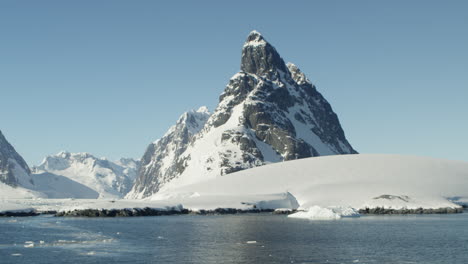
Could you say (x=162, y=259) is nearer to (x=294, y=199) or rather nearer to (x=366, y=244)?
(x=366, y=244)

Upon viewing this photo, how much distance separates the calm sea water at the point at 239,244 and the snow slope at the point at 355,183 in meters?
47.6

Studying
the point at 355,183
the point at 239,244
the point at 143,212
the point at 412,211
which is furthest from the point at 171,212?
the point at 239,244

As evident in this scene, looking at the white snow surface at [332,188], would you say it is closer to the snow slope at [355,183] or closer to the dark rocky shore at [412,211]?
the snow slope at [355,183]

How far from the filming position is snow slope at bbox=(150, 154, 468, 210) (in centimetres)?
14862

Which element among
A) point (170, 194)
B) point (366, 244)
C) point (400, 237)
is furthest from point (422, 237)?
point (170, 194)

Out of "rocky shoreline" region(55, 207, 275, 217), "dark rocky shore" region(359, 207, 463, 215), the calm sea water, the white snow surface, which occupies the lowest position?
the calm sea water

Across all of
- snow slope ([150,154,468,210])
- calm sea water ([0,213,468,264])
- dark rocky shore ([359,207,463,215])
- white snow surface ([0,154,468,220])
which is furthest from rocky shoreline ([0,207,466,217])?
calm sea water ([0,213,468,264])

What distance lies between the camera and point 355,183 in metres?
163

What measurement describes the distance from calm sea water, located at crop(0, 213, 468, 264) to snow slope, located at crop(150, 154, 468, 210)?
47584mm

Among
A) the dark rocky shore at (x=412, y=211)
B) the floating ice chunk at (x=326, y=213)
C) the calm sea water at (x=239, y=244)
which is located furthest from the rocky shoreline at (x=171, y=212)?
the calm sea water at (x=239, y=244)

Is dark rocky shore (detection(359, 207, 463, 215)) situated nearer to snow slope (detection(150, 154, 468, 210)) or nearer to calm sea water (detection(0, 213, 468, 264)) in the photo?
snow slope (detection(150, 154, 468, 210))

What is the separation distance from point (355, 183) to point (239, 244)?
98.3 m

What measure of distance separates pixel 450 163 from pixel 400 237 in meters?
122

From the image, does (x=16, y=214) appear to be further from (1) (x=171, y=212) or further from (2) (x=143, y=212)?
(1) (x=171, y=212)
